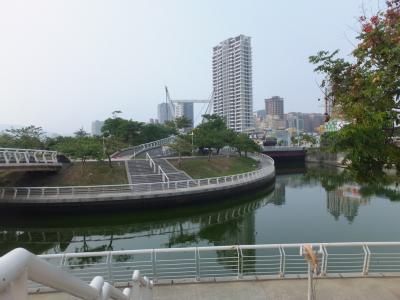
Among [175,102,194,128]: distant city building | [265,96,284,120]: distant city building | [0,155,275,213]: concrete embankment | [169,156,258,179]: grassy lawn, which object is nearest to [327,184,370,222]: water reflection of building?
[0,155,275,213]: concrete embankment

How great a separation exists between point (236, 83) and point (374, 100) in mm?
128414

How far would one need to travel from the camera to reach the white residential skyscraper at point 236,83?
127m

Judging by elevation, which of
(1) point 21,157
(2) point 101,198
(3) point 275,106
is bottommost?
(2) point 101,198

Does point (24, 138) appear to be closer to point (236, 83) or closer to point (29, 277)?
point (29, 277)

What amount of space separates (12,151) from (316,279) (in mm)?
21071

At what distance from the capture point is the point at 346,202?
77.4 feet

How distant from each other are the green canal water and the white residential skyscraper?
10423 centimetres

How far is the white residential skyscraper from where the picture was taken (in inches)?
5017

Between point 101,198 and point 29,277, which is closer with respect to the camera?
point 29,277

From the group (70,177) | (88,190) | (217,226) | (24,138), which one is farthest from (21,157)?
(24,138)

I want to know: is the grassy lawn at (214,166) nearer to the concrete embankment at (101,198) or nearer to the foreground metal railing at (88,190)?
the foreground metal railing at (88,190)

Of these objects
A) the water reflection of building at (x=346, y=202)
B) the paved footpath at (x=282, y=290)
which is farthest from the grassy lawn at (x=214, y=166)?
the paved footpath at (x=282, y=290)

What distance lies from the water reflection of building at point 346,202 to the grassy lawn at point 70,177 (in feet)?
53.1

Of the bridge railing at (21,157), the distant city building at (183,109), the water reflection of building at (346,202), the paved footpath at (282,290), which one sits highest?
the distant city building at (183,109)
